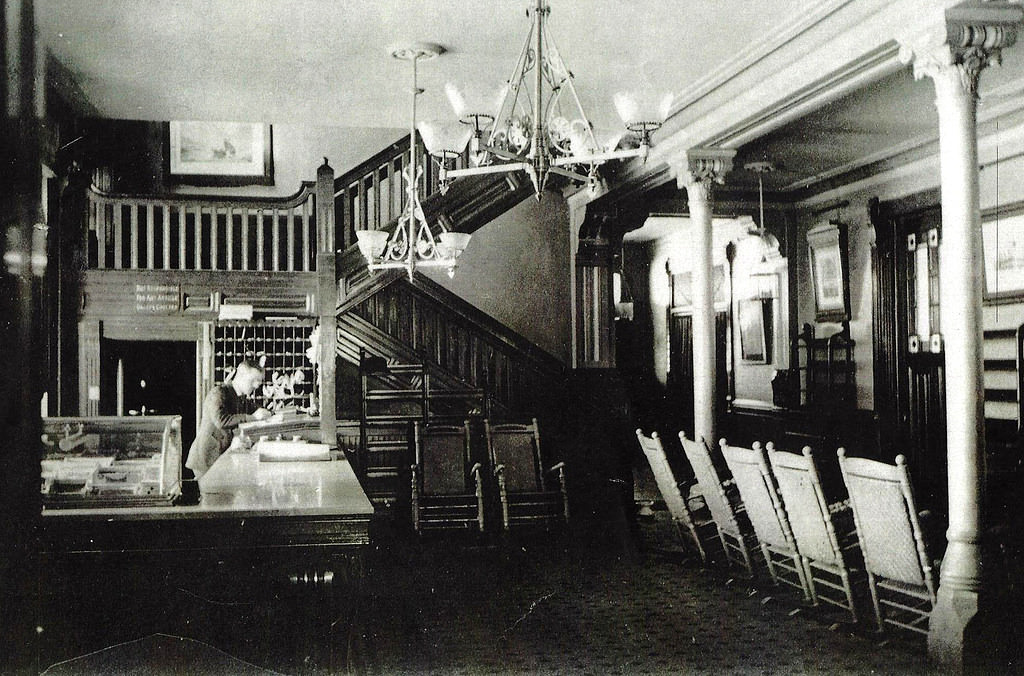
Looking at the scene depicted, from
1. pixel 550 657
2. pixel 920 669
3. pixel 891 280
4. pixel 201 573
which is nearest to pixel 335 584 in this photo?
pixel 201 573

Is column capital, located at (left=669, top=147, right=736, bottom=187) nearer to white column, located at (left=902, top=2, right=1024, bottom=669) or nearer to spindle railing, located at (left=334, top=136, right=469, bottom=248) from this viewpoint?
spindle railing, located at (left=334, top=136, right=469, bottom=248)

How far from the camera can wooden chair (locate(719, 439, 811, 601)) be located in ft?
17.2

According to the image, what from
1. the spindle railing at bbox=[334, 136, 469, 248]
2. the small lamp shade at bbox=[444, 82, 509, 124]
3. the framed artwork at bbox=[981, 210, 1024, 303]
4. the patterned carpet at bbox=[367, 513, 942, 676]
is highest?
the spindle railing at bbox=[334, 136, 469, 248]

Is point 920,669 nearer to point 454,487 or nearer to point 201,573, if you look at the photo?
point 201,573

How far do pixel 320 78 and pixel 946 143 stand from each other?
432cm

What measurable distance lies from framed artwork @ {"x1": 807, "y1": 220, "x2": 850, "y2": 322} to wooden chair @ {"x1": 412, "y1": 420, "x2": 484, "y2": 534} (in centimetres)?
482

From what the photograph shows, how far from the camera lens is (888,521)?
173 inches

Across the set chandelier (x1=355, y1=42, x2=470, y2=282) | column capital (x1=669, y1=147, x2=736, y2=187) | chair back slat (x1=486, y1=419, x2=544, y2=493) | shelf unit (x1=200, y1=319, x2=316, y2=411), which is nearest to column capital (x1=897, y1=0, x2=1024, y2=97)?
column capital (x1=669, y1=147, x2=736, y2=187)

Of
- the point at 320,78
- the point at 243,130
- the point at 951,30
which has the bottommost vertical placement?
the point at 951,30

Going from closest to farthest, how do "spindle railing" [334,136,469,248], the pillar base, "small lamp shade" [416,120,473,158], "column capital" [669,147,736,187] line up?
the pillar base → "small lamp shade" [416,120,473,158] → "column capital" [669,147,736,187] → "spindle railing" [334,136,469,248]

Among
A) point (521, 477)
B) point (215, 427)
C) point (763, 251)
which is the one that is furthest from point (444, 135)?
point (763, 251)

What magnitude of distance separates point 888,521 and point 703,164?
3718 millimetres

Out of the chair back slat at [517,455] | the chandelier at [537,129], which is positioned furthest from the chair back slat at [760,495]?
the chair back slat at [517,455]

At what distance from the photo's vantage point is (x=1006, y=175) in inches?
306
